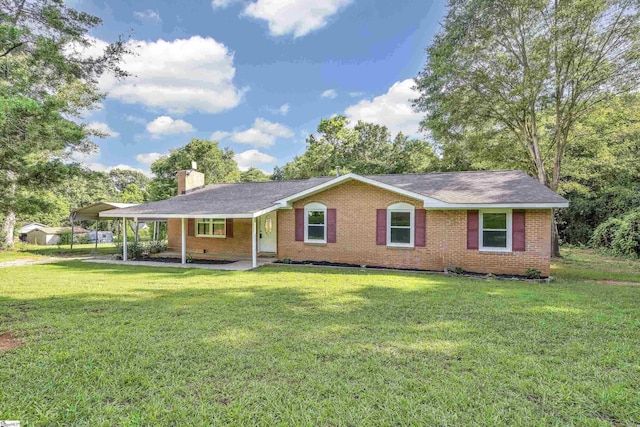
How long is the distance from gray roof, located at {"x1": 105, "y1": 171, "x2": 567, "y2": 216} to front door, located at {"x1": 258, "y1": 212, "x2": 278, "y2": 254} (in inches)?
51.7

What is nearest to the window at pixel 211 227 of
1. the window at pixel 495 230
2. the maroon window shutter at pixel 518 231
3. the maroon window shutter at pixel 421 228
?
the maroon window shutter at pixel 421 228

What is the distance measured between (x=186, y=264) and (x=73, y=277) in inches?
152

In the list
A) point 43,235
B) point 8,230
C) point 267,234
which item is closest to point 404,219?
point 267,234

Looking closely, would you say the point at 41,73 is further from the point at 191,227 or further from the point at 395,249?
the point at 395,249

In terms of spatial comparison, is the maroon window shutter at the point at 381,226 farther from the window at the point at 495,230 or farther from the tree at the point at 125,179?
the tree at the point at 125,179

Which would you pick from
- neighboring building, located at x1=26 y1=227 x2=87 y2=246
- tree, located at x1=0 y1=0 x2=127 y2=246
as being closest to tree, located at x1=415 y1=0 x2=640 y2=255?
tree, located at x1=0 y1=0 x2=127 y2=246

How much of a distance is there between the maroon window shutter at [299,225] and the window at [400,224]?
3.65m

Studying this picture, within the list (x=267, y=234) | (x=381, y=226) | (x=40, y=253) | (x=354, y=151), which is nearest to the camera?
(x=381, y=226)

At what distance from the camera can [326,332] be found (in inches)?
196

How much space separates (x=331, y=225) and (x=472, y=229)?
5.25m

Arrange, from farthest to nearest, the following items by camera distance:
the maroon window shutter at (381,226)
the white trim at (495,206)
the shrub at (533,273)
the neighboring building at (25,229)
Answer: the neighboring building at (25,229) < the maroon window shutter at (381,226) < the shrub at (533,273) < the white trim at (495,206)

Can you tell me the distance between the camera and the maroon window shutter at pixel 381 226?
474 inches

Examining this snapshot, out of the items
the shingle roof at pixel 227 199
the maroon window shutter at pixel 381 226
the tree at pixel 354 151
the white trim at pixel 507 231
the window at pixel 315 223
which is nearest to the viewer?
the white trim at pixel 507 231

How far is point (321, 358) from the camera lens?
13.1 ft
